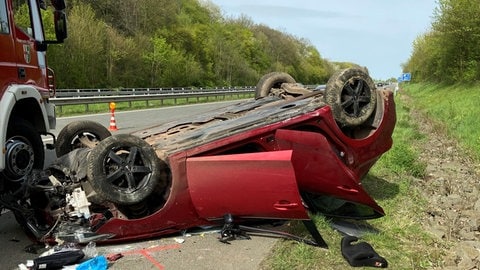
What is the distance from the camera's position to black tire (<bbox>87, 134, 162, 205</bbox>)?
14.3 ft

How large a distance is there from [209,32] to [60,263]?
219 feet

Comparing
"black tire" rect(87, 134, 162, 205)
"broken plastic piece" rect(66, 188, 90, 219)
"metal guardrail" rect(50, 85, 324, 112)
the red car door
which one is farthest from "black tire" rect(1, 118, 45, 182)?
"metal guardrail" rect(50, 85, 324, 112)

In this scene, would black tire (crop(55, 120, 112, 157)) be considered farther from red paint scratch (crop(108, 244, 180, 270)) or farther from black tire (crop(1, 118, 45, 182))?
red paint scratch (crop(108, 244, 180, 270))

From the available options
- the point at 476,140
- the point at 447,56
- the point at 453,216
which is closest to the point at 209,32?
the point at 447,56

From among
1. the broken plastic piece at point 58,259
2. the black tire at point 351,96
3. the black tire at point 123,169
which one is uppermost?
the black tire at point 351,96

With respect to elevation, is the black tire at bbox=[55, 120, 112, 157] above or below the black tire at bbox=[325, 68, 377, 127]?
below

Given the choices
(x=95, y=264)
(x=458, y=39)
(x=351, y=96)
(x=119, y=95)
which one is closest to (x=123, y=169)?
(x=95, y=264)

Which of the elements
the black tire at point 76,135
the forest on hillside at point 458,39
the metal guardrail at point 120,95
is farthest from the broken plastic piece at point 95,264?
the forest on hillside at point 458,39

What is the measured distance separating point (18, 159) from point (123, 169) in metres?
1.25

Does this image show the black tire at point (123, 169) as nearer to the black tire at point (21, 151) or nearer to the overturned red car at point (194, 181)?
the overturned red car at point (194, 181)

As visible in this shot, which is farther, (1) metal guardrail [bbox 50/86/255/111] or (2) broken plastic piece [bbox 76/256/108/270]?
(1) metal guardrail [bbox 50/86/255/111]

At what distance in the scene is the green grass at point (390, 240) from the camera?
4293 millimetres

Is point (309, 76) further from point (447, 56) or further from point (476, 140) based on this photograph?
point (476, 140)

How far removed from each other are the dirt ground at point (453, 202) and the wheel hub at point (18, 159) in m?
4.10
